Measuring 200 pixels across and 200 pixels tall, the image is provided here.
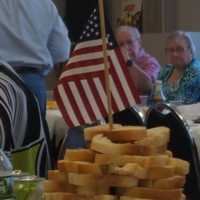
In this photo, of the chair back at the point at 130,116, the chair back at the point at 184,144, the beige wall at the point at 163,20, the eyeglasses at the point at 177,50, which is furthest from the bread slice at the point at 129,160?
the beige wall at the point at 163,20

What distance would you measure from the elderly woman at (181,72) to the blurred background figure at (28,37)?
233 centimetres

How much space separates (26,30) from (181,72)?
303cm

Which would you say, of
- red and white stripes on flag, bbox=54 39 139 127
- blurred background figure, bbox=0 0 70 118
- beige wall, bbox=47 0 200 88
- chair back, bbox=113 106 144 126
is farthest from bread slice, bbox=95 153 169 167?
beige wall, bbox=47 0 200 88

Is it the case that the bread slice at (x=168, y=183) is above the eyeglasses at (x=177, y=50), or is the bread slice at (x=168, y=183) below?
above

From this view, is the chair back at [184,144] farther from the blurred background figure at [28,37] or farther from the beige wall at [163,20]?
the beige wall at [163,20]

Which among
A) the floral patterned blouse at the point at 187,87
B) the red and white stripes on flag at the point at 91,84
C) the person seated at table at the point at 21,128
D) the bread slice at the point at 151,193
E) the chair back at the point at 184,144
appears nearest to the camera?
the bread slice at the point at 151,193

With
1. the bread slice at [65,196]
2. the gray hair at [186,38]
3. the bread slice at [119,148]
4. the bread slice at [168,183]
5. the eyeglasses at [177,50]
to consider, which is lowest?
the eyeglasses at [177,50]

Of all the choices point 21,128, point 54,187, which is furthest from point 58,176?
point 21,128

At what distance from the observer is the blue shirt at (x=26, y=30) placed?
3176mm

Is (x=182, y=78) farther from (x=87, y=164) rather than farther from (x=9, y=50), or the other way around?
(x=87, y=164)

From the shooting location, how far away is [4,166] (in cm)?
124

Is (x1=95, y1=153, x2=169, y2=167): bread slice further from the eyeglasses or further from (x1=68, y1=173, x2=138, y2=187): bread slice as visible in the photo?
the eyeglasses

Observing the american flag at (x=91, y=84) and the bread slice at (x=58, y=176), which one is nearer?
the bread slice at (x=58, y=176)

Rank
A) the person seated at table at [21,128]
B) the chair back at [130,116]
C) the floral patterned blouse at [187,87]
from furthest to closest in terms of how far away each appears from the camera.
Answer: the floral patterned blouse at [187,87] → the chair back at [130,116] → the person seated at table at [21,128]
